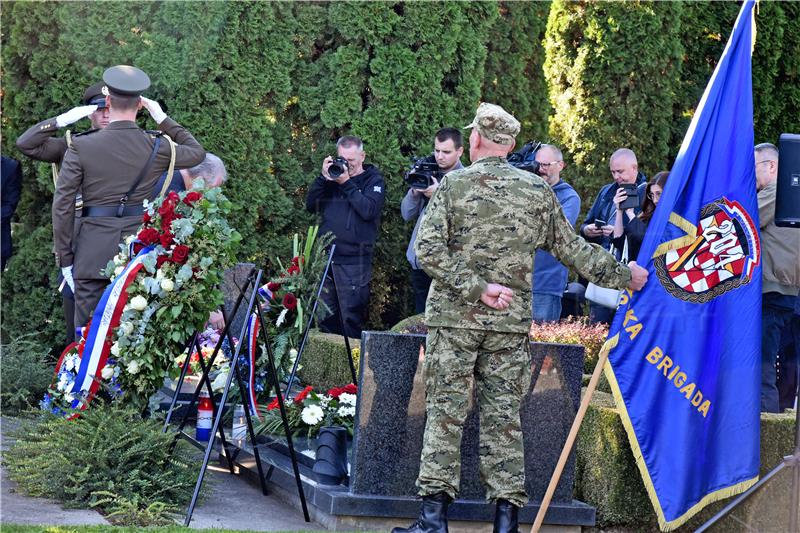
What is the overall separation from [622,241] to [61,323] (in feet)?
15.8

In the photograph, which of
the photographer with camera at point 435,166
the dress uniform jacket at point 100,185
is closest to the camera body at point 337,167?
the photographer with camera at point 435,166

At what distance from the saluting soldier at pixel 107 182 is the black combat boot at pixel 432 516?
2.96 m

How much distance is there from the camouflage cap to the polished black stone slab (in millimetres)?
1116

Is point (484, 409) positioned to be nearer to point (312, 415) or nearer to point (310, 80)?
point (312, 415)

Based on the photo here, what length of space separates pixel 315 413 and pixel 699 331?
234 cm

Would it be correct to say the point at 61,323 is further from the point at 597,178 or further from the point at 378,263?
the point at 597,178

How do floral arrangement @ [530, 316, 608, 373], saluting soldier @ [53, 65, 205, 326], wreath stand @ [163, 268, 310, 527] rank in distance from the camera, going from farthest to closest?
floral arrangement @ [530, 316, 608, 373] < saluting soldier @ [53, 65, 205, 326] < wreath stand @ [163, 268, 310, 527]

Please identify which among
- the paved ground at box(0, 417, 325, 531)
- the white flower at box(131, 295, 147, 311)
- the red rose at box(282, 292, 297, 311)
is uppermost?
the white flower at box(131, 295, 147, 311)

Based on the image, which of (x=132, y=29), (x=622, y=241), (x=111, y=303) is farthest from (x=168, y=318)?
(x=132, y=29)

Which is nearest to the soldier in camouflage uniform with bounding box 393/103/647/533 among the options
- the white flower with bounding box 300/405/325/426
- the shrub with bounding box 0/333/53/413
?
the white flower with bounding box 300/405/325/426

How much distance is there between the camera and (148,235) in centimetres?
646

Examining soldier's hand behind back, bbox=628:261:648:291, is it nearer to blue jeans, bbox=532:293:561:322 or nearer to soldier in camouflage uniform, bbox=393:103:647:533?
soldier in camouflage uniform, bbox=393:103:647:533

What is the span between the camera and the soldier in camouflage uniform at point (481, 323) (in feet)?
17.4

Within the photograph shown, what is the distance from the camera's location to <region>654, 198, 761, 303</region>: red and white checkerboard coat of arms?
5.76 m
